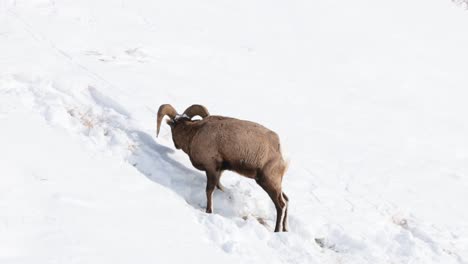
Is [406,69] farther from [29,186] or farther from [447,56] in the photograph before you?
[29,186]

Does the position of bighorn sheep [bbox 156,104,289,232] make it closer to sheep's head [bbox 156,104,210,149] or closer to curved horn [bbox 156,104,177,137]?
sheep's head [bbox 156,104,210,149]

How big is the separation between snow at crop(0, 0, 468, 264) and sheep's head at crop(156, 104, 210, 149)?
1.17 ft

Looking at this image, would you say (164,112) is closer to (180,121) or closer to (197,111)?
(180,121)

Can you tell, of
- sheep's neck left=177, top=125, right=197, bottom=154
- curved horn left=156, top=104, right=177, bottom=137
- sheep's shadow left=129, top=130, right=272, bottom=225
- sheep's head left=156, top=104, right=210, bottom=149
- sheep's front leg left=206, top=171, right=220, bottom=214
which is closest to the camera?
sheep's front leg left=206, top=171, right=220, bottom=214

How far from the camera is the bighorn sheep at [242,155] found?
843 centimetres

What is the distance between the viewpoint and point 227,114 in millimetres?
13289

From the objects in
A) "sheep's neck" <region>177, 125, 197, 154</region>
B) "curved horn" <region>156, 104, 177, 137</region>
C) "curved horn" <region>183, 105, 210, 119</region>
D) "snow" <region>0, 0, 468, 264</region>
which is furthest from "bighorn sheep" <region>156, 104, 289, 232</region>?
"curved horn" <region>156, 104, 177, 137</region>

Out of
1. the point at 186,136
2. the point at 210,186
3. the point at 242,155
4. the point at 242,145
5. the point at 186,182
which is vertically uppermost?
the point at 242,145

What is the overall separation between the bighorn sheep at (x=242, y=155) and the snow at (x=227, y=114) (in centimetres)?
44

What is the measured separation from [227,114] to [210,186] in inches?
199

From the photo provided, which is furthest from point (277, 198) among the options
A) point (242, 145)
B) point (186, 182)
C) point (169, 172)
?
point (169, 172)

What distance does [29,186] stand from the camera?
608 cm

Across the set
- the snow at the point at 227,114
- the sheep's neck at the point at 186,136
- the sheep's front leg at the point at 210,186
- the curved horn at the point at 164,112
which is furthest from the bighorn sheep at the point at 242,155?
the curved horn at the point at 164,112

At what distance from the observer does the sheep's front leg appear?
27.5 ft
